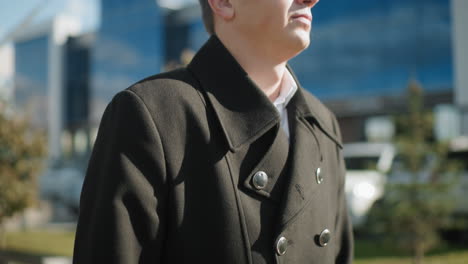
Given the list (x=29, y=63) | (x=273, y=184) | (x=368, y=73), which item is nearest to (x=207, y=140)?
(x=273, y=184)

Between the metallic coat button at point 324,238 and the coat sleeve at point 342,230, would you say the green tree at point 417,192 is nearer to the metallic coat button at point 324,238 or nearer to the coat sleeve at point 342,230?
the coat sleeve at point 342,230


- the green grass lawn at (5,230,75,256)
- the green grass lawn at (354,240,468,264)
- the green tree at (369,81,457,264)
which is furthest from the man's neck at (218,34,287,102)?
the green grass lawn at (5,230,75,256)

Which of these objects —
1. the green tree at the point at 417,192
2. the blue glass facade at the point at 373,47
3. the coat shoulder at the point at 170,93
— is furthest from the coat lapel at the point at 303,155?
the blue glass facade at the point at 373,47

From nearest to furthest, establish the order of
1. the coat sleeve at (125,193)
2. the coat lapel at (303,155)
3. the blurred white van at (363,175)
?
the coat sleeve at (125,193) → the coat lapel at (303,155) → the blurred white van at (363,175)

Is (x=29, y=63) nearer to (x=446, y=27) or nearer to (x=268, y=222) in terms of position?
(x=446, y=27)

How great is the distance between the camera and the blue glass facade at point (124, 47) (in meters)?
45.2

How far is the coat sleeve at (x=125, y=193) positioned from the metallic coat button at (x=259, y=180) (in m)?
0.28

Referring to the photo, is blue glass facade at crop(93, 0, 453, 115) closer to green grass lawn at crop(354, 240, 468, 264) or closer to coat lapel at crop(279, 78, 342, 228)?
green grass lawn at crop(354, 240, 468, 264)

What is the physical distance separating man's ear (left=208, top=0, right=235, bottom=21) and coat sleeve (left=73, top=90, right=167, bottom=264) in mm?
420

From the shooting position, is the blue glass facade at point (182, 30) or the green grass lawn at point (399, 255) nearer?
the green grass lawn at point (399, 255)

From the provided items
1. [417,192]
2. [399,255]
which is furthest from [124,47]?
[417,192]

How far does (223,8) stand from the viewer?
171 cm

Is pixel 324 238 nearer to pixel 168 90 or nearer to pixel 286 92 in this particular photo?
pixel 286 92

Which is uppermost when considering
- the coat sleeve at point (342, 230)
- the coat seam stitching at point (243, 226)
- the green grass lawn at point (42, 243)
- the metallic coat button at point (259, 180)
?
the metallic coat button at point (259, 180)
